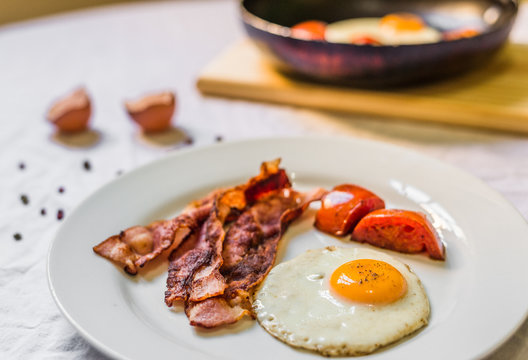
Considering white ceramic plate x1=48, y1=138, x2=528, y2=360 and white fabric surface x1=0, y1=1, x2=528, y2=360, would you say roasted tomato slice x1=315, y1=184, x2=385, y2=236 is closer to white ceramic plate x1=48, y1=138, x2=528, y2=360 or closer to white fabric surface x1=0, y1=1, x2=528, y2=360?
white ceramic plate x1=48, y1=138, x2=528, y2=360

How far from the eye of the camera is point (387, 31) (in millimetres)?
2334

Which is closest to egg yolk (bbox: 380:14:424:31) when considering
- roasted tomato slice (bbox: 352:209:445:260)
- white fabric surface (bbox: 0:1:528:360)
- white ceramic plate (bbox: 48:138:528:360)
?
white fabric surface (bbox: 0:1:528:360)

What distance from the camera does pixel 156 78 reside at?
7.84 feet

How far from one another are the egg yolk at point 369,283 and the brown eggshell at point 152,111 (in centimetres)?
102

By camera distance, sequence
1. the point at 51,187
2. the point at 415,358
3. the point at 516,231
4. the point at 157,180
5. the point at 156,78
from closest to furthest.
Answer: the point at 415,358 < the point at 516,231 < the point at 157,180 < the point at 51,187 < the point at 156,78

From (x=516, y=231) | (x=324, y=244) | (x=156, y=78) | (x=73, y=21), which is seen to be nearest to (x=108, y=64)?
(x=156, y=78)

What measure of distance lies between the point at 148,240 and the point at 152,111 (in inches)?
28.6

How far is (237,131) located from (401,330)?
1104 millimetres

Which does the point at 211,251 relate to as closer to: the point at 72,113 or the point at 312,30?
the point at 72,113

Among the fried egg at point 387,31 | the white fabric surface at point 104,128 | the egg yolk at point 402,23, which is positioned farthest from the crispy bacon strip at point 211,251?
the egg yolk at point 402,23

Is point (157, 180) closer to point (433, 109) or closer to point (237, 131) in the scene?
point (237, 131)

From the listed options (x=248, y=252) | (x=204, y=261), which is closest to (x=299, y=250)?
(x=248, y=252)

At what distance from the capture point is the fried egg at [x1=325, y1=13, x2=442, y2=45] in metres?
2.25

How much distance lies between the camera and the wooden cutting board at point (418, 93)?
72.9 inches
